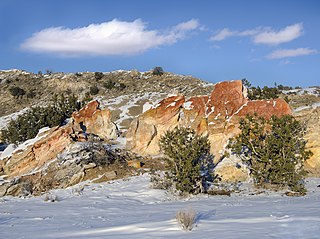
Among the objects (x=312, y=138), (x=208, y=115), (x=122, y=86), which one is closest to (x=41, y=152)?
(x=208, y=115)

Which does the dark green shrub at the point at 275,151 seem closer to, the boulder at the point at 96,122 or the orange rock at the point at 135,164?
the orange rock at the point at 135,164

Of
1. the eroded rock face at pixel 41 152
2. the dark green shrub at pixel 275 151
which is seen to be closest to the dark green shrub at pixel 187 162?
the dark green shrub at pixel 275 151

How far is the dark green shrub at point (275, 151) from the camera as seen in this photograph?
11414 mm

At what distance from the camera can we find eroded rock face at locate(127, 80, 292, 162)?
587 inches

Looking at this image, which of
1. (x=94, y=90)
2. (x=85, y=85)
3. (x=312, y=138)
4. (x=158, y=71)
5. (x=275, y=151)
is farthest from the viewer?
(x=158, y=71)

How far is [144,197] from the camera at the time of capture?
1108cm

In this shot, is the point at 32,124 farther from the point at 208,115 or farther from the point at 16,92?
the point at 16,92

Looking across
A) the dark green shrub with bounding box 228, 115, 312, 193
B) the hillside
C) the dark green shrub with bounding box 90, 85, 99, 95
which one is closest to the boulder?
the dark green shrub with bounding box 228, 115, 312, 193

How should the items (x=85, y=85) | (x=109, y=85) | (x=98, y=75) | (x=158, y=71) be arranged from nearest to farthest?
1. (x=109, y=85)
2. (x=85, y=85)
3. (x=158, y=71)
4. (x=98, y=75)

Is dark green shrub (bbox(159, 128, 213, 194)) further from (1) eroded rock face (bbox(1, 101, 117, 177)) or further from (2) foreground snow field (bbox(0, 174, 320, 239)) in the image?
(1) eroded rock face (bbox(1, 101, 117, 177))

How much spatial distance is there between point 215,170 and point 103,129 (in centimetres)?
871

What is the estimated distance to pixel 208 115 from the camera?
16312 mm

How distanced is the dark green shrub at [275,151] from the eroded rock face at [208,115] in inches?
81.8

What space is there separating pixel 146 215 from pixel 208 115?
905cm
